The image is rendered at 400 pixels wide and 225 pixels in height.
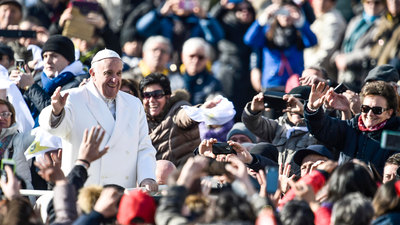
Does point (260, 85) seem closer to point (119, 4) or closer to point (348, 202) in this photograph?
point (119, 4)

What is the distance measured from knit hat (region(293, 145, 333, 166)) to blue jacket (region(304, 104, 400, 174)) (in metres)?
0.11

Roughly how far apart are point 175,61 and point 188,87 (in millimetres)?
1037

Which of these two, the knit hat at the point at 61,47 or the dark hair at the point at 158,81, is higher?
the knit hat at the point at 61,47

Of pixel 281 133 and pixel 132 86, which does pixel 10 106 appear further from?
pixel 281 133

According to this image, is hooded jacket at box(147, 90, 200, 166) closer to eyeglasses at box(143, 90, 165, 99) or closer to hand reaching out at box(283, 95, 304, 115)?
eyeglasses at box(143, 90, 165, 99)

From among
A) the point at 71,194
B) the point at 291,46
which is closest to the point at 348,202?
the point at 71,194

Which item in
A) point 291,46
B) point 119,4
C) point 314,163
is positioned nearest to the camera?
point 314,163

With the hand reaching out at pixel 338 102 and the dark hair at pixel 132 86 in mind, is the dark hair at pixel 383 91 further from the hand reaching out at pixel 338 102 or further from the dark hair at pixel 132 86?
the dark hair at pixel 132 86

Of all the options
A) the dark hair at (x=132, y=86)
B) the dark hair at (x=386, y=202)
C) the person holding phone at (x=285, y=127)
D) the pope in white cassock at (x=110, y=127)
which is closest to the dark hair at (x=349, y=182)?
the dark hair at (x=386, y=202)

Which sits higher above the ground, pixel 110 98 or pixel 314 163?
pixel 110 98

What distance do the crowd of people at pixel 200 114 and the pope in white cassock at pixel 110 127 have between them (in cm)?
1

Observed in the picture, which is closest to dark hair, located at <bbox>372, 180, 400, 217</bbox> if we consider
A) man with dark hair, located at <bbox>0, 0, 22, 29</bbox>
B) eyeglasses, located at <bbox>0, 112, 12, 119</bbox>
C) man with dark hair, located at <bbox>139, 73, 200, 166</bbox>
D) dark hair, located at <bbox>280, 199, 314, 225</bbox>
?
dark hair, located at <bbox>280, 199, 314, 225</bbox>

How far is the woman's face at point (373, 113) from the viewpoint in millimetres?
9500

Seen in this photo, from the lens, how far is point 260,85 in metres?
13.9
